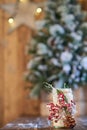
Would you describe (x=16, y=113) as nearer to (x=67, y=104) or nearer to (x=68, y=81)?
(x=68, y=81)

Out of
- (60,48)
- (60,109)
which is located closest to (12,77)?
(60,48)

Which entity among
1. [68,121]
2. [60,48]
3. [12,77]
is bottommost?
[68,121]

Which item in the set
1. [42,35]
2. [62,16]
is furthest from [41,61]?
[62,16]

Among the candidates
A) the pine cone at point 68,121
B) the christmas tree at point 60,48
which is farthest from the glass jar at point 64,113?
the christmas tree at point 60,48

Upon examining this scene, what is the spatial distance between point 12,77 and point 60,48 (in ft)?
3.36

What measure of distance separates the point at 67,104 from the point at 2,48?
2.64 m

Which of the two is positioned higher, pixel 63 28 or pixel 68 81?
pixel 63 28

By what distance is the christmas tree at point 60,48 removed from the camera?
351 cm

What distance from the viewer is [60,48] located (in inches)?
142

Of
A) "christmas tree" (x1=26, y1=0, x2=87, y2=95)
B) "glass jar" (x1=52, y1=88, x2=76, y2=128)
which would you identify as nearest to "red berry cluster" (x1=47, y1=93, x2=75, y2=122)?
"glass jar" (x1=52, y1=88, x2=76, y2=128)

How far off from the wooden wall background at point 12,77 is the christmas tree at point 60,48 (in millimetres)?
530

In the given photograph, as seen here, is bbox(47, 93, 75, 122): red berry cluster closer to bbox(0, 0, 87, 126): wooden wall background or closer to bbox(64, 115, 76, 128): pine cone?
bbox(64, 115, 76, 128): pine cone

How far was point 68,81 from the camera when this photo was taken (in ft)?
11.5

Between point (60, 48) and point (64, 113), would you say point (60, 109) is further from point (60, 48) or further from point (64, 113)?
point (60, 48)
